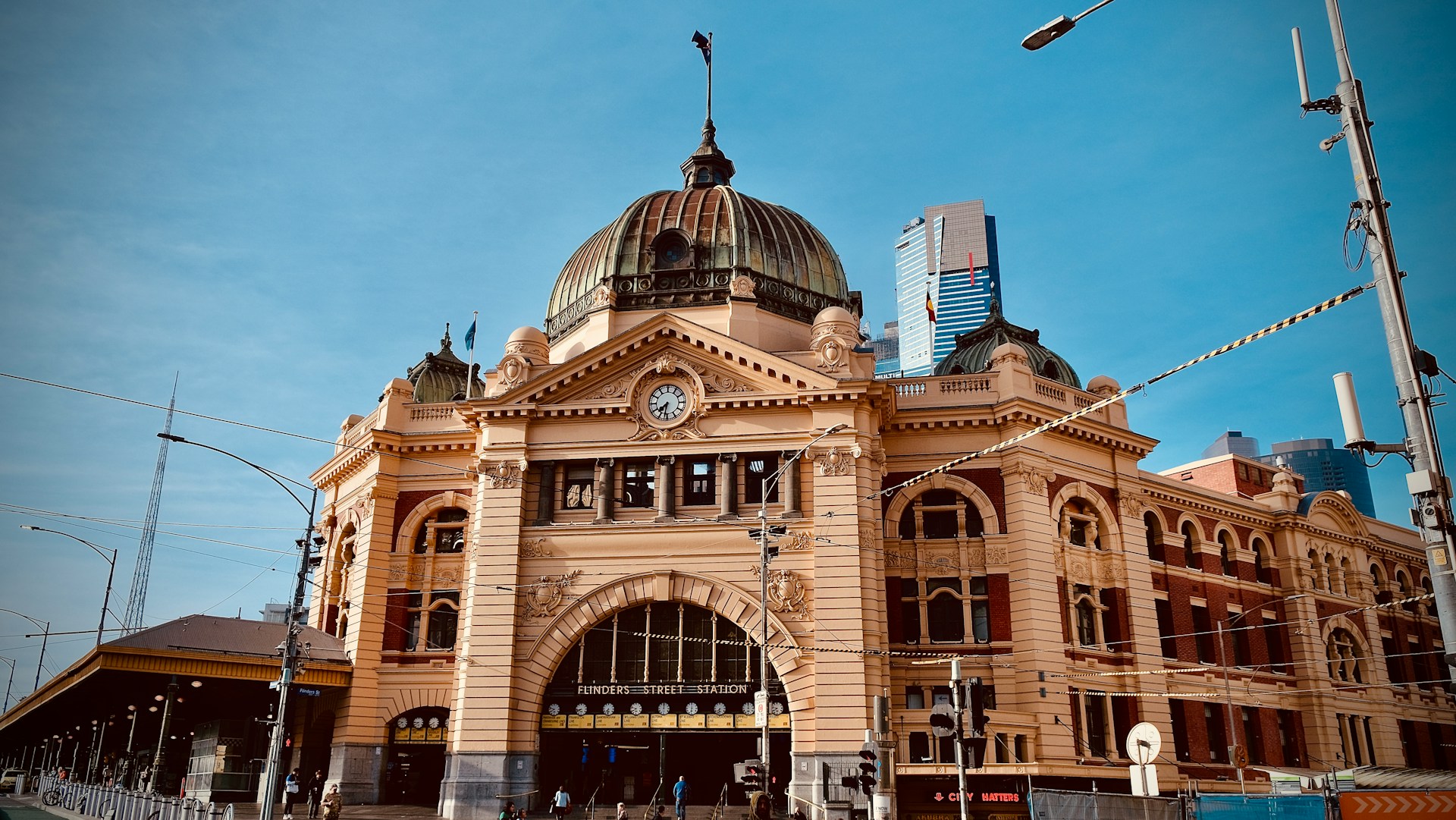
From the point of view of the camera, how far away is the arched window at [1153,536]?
5162 cm

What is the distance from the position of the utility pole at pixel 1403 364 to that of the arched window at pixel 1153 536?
3807 cm

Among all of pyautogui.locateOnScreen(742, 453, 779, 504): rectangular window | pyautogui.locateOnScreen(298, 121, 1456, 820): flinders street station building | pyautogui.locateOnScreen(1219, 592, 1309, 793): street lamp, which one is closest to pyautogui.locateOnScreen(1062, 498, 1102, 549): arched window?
pyautogui.locateOnScreen(298, 121, 1456, 820): flinders street station building

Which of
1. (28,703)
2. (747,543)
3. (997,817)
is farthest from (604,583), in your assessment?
(28,703)

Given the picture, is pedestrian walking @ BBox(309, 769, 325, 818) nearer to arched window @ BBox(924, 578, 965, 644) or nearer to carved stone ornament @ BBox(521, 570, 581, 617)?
carved stone ornament @ BBox(521, 570, 581, 617)

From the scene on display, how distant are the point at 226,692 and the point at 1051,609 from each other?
3491cm

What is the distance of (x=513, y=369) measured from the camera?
47.4 metres

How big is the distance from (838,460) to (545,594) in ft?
41.0

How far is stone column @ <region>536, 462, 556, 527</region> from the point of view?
45.8 m

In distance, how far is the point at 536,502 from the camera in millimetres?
46125

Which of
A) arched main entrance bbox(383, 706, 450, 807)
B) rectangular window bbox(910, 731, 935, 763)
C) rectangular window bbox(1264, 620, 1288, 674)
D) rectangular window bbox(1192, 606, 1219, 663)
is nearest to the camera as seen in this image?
rectangular window bbox(910, 731, 935, 763)

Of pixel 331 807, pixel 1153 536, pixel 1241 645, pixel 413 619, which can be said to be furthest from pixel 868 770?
pixel 1241 645

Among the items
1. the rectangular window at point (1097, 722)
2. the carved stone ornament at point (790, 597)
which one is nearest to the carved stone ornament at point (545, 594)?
the carved stone ornament at point (790, 597)

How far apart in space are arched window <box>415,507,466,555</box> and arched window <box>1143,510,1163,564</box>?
30.7 meters

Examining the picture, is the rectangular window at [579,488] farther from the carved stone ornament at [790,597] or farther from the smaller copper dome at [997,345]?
the smaller copper dome at [997,345]
